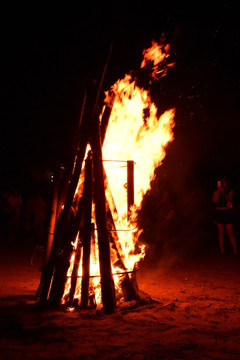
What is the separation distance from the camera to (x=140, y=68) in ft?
21.8

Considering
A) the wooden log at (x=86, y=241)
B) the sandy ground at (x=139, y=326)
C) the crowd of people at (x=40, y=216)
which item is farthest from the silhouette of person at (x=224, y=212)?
the wooden log at (x=86, y=241)

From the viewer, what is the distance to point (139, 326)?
4.72 metres

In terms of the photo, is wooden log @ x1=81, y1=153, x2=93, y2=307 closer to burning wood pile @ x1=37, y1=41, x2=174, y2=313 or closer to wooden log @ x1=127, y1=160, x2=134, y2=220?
burning wood pile @ x1=37, y1=41, x2=174, y2=313

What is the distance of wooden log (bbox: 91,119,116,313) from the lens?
5.38m

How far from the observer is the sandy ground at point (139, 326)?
12.8 feet

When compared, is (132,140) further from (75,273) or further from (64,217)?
(75,273)

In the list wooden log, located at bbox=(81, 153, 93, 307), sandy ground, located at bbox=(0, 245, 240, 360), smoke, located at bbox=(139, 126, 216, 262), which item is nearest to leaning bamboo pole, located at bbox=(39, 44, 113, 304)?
wooden log, located at bbox=(81, 153, 93, 307)

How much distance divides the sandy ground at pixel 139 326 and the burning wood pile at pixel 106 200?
42 cm

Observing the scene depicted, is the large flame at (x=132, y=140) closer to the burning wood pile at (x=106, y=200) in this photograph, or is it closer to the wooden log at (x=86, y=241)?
the burning wood pile at (x=106, y=200)

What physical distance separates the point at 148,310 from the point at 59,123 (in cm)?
1236

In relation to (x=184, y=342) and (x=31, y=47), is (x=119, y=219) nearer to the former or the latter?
(x=184, y=342)

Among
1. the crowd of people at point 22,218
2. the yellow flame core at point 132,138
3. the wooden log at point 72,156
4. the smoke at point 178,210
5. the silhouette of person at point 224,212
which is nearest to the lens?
the wooden log at point 72,156

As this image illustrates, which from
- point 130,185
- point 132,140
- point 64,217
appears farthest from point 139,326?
point 132,140

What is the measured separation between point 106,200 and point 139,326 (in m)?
2.05
